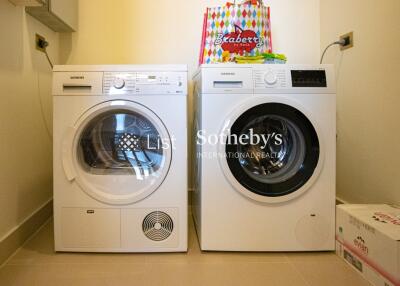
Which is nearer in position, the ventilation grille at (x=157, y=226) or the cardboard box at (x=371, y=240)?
the cardboard box at (x=371, y=240)

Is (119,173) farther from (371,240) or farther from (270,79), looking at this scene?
(371,240)

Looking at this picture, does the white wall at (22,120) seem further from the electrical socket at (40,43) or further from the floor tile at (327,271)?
the floor tile at (327,271)

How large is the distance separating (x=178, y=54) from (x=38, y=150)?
1033 mm

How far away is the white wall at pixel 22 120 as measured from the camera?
1.30m

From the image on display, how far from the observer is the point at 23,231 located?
142 cm

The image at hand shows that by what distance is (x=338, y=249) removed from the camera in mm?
1327

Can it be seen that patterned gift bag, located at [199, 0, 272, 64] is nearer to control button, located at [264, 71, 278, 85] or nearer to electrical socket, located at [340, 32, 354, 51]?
control button, located at [264, 71, 278, 85]

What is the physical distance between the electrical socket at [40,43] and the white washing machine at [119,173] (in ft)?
1.58

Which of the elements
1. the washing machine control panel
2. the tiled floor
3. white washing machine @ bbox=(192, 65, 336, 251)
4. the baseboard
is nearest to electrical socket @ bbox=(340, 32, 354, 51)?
white washing machine @ bbox=(192, 65, 336, 251)

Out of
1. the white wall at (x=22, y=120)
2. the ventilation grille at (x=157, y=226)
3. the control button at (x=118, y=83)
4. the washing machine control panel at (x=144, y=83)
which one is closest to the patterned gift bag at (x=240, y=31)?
the washing machine control panel at (x=144, y=83)

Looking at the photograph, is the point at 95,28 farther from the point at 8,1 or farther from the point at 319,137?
the point at 319,137

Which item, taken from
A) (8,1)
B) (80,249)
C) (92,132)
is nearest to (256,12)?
(92,132)

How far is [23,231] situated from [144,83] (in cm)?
92

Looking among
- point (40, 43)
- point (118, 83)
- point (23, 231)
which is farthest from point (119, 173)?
point (40, 43)
